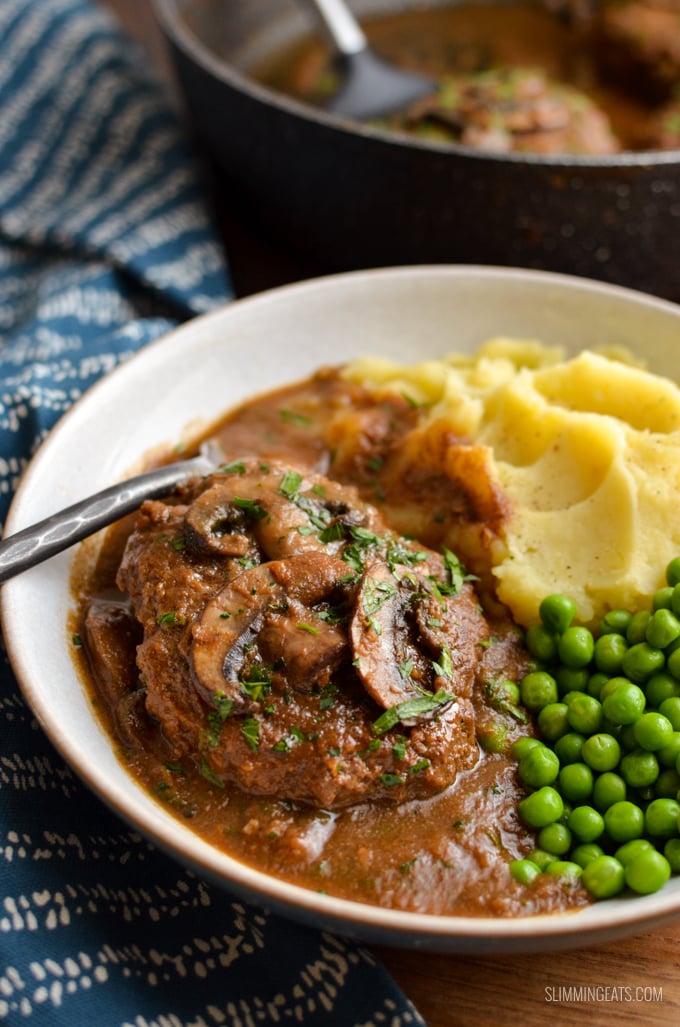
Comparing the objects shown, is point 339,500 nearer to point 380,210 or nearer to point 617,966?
point 617,966

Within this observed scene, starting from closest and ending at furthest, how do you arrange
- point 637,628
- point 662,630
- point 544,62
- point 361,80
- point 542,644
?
point 662,630 → point 637,628 → point 542,644 → point 361,80 → point 544,62

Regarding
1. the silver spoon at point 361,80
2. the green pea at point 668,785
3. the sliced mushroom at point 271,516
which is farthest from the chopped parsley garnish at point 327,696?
the silver spoon at point 361,80

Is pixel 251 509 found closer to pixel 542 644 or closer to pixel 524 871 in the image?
pixel 542 644

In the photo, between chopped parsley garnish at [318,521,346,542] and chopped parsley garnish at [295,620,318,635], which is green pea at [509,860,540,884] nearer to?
chopped parsley garnish at [295,620,318,635]

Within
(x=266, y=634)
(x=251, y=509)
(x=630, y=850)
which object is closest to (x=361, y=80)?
(x=251, y=509)

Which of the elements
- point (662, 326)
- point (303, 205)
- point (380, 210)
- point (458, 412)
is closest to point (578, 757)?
point (458, 412)

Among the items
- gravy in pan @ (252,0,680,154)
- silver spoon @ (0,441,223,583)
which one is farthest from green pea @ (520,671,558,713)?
gravy in pan @ (252,0,680,154)

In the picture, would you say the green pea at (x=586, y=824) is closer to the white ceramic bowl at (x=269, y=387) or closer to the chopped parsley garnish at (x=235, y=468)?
the white ceramic bowl at (x=269, y=387)
